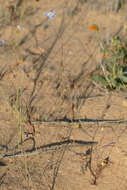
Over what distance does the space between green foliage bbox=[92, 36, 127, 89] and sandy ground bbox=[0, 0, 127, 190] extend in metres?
0.08

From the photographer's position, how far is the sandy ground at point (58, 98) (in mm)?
1848

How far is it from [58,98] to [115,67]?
576 millimetres

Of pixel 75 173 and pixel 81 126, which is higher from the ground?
pixel 81 126

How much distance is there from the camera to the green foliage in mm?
2422

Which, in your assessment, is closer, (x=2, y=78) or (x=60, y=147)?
(x=60, y=147)

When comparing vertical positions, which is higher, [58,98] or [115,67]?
[115,67]

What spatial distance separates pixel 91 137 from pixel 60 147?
24cm

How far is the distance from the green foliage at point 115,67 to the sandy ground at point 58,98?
78 millimetres

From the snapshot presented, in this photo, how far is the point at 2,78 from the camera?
2.57m

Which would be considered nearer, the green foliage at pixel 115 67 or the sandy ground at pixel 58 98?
the sandy ground at pixel 58 98

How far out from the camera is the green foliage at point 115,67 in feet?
7.95

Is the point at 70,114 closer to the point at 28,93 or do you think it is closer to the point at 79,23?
the point at 28,93

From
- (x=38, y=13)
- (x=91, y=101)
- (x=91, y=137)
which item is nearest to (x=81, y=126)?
(x=91, y=137)

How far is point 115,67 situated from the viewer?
250 cm
